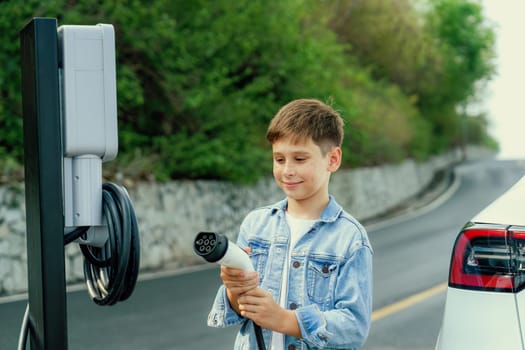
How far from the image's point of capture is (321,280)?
7.98ft

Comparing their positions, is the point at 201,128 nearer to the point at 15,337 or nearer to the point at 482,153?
the point at 15,337

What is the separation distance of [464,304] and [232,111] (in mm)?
12444

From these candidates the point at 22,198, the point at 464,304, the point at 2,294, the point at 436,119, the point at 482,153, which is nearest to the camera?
the point at 464,304

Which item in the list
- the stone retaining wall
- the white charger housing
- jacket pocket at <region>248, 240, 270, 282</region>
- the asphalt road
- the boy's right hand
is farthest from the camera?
the stone retaining wall

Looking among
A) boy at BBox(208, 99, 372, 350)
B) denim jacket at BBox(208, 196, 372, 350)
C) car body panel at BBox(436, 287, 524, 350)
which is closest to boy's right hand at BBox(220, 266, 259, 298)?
boy at BBox(208, 99, 372, 350)

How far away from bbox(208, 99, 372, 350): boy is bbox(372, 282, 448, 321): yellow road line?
5364 mm

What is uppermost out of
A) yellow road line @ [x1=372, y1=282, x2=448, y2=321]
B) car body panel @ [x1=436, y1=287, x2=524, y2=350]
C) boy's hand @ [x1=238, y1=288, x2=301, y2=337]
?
boy's hand @ [x1=238, y1=288, x2=301, y2=337]

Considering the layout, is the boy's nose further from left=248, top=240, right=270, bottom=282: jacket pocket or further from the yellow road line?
the yellow road line

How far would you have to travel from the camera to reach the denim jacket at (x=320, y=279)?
2.36m

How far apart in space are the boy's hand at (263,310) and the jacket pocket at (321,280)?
143 mm

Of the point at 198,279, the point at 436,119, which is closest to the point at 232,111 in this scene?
the point at 198,279

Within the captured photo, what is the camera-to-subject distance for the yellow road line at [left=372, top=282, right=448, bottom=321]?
7893 millimetres

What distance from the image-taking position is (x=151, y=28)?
13891mm

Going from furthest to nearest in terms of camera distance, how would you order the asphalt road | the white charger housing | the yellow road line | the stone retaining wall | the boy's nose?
1. the stone retaining wall
2. the yellow road line
3. the asphalt road
4. the boy's nose
5. the white charger housing
